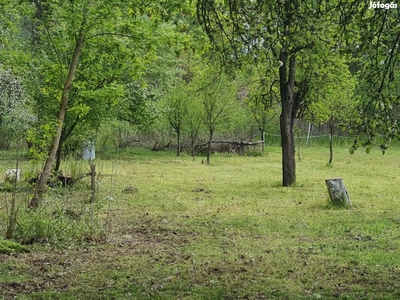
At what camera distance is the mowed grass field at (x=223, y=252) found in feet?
16.0

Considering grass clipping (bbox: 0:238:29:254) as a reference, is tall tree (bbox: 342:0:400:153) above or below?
above

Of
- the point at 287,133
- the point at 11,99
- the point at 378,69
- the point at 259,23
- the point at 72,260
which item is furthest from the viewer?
the point at 11,99

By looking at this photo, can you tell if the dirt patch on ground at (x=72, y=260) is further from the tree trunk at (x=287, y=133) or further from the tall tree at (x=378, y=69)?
the tree trunk at (x=287, y=133)

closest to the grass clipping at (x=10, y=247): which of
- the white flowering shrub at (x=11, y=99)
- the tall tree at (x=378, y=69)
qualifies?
the tall tree at (x=378, y=69)

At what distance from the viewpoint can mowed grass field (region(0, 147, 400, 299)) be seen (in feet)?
16.0

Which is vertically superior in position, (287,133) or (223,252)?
(287,133)

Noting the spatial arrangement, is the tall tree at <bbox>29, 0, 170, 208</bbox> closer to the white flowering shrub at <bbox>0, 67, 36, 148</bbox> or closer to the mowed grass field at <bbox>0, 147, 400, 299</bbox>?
the mowed grass field at <bbox>0, 147, 400, 299</bbox>

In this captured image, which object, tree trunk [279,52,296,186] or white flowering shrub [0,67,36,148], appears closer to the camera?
tree trunk [279,52,296,186]

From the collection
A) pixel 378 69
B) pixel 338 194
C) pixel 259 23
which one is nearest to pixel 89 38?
pixel 259 23

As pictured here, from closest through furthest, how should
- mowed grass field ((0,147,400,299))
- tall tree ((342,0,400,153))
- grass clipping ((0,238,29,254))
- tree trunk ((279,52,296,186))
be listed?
tall tree ((342,0,400,153)), mowed grass field ((0,147,400,299)), grass clipping ((0,238,29,254)), tree trunk ((279,52,296,186))

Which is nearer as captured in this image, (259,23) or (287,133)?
(259,23)

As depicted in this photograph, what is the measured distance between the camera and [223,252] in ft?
21.4

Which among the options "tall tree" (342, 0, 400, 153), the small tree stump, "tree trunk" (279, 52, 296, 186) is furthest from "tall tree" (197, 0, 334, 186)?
"tree trunk" (279, 52, 296, 186)

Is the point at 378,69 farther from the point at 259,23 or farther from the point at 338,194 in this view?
the point at 338,194
